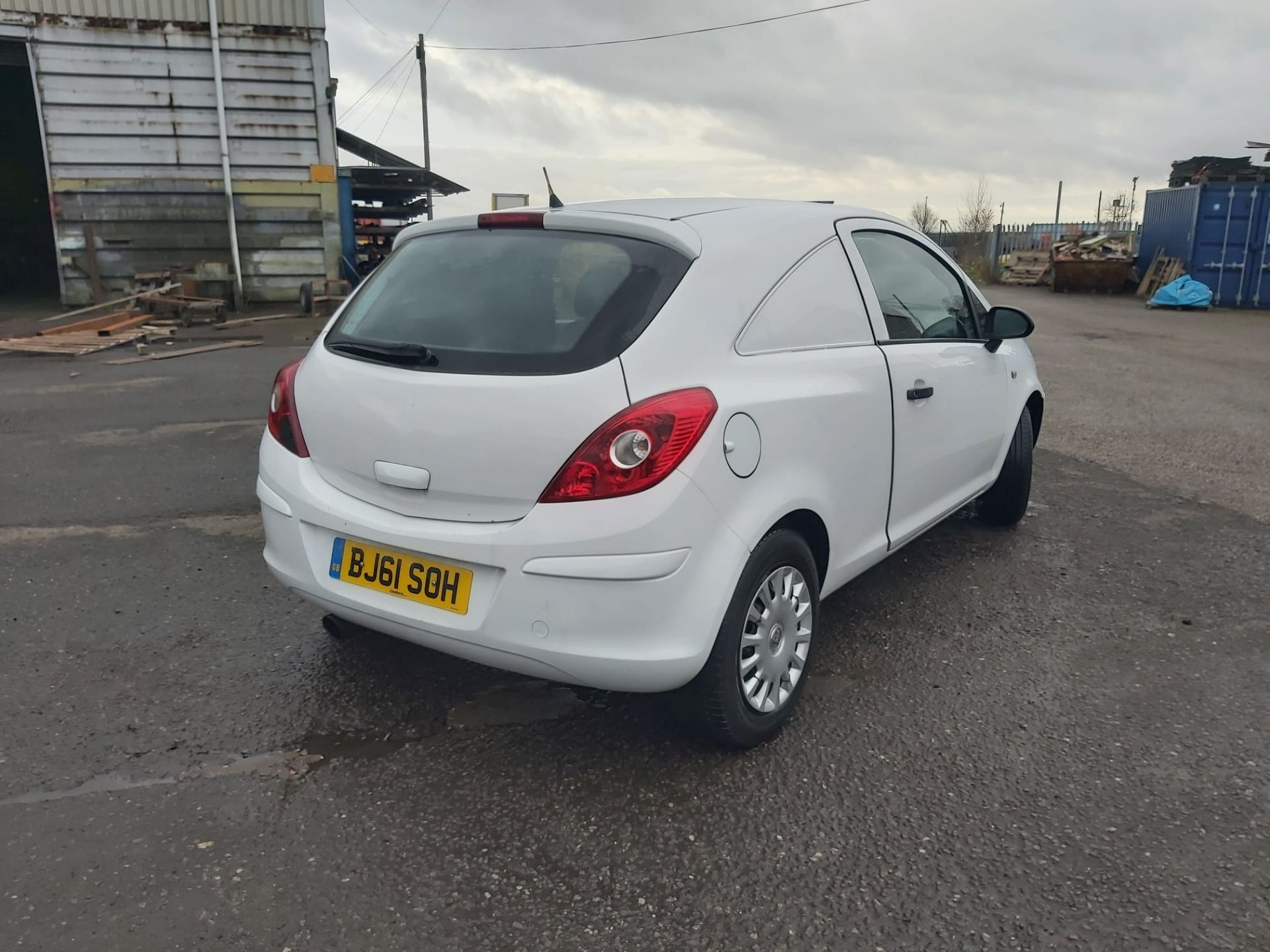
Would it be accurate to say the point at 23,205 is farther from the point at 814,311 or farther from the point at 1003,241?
the point at 1003,241

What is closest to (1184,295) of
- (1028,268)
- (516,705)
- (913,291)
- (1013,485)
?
(1028,268)

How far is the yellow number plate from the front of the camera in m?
2.58

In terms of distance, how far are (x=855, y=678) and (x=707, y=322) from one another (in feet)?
4.70

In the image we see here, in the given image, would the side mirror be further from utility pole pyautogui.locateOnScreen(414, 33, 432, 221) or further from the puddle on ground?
utility pole pyautogui.locateOnScreen(414, 33, 432, 221)

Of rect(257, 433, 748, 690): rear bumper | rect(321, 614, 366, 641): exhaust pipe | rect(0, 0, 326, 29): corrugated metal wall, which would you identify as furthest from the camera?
rect(0, 0, 326, 29): corrugated metal wall

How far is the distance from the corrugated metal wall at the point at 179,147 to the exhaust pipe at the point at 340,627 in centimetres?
1450

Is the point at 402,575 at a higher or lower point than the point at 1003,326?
lower

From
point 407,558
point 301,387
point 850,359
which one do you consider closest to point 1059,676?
point 850,359

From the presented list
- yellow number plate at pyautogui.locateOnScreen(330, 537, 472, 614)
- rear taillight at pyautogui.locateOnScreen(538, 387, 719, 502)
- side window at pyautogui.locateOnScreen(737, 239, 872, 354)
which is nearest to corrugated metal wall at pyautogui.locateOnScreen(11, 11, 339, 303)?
side window at pyautogui.locateOnScreen(737, 239, 872, 354)

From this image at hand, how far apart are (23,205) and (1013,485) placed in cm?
2674

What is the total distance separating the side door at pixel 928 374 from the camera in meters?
3.48

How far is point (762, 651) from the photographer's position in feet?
9.34

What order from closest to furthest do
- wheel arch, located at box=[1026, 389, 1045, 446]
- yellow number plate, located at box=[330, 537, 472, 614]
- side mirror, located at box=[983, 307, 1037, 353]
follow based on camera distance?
yellow number plate, located at box=[330, 537, 472, 614] < side mirror, located at box=[983, 307, 1037, 353] < wheel arch, located at box=[1026, 389, 1045, 446]

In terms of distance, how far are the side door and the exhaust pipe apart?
197cm
